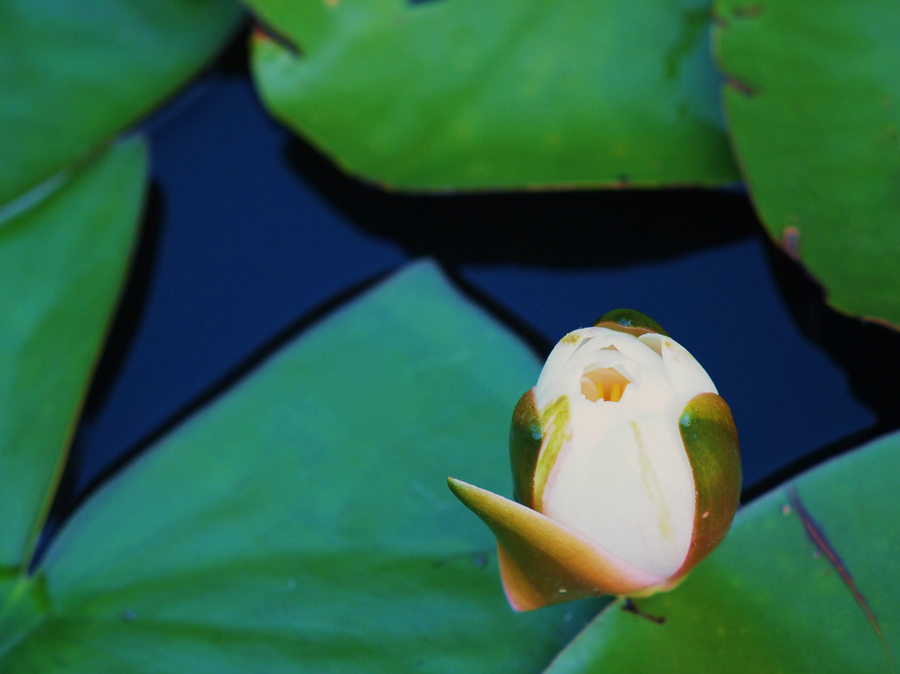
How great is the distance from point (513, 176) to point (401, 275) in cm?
15

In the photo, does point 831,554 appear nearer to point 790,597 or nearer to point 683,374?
point 790,597

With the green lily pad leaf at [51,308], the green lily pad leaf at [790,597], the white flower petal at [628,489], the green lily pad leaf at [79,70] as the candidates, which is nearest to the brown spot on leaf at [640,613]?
the green lily pad leaf at [790,597]

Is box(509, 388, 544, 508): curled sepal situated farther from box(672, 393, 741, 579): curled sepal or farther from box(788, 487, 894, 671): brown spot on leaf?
box(788, 487, 894, 671): brown spot on leaf

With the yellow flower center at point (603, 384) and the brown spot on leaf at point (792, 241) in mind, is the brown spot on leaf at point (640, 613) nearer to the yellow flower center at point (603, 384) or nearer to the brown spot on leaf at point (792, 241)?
the yellow flower center at point (603, 384)

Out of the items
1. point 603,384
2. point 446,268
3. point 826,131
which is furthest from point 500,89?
point 603,384

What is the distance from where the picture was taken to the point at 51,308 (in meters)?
0.72

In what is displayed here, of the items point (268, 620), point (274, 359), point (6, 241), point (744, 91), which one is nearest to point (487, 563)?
point (268, 620)

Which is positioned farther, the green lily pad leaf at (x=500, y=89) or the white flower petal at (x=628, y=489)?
the green lily pad leaf at (x=500, y=89)

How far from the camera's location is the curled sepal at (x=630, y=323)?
43 cm

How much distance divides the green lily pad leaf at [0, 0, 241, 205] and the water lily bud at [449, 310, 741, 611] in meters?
0.65

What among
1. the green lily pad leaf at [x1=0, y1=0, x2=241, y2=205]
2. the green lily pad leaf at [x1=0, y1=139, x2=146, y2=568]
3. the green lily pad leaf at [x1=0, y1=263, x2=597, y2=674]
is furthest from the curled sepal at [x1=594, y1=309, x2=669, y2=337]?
the green lily pad leaf at [x1=0, y1=0, x2=241, y2=205]

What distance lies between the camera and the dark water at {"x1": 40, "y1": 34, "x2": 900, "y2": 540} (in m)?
0.69

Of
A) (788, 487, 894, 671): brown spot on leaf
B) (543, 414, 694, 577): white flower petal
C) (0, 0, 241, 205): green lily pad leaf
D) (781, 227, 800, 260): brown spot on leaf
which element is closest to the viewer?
(543, 414, 694, 577): white flower petal

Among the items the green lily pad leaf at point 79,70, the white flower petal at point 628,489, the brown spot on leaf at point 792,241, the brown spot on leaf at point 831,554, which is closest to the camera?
the white flower petal at point 628,489
